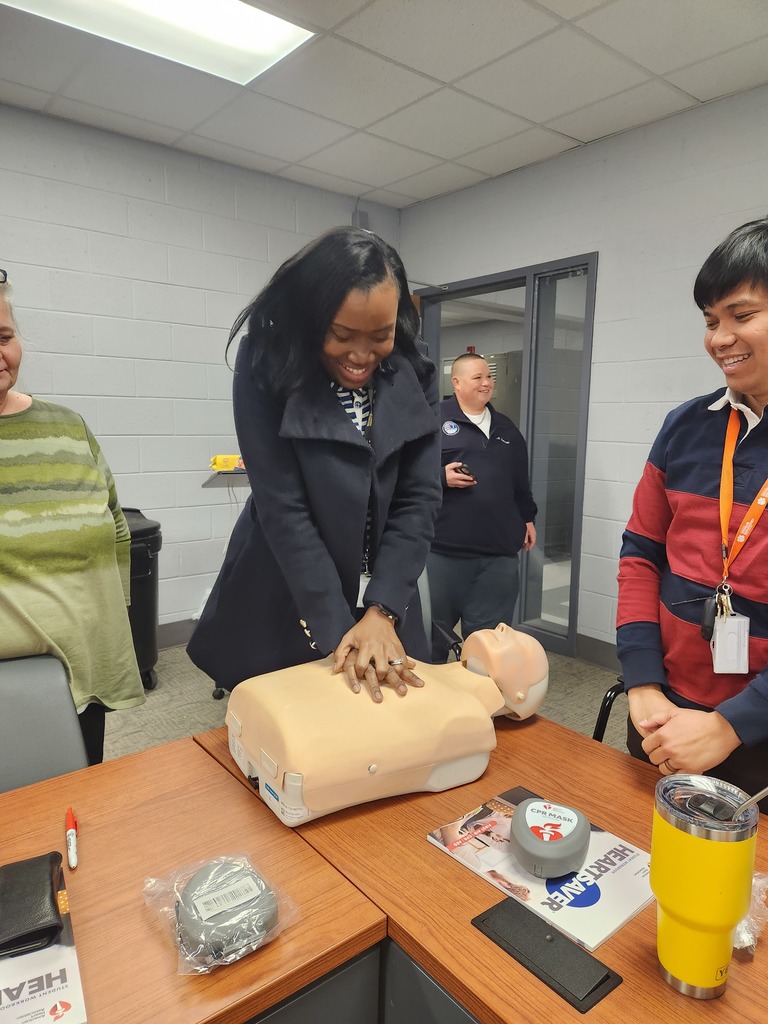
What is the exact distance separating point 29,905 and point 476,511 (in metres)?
2.40

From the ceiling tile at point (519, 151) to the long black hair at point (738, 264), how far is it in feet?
8.60

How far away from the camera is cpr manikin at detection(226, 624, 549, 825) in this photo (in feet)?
3.18

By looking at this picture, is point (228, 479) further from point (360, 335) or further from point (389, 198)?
point (360, 335)

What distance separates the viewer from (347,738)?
993 millimetres

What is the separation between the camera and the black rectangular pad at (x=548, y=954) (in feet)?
2.33

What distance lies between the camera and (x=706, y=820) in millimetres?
651

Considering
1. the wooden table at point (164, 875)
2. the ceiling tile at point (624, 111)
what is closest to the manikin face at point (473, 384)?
the ceiling tile at point (624, 111)

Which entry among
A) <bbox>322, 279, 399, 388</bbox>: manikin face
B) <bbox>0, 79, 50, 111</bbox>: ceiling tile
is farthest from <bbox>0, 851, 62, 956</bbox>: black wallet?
<bbox>0, 79, 50, 111</bbox>: ceiling tile

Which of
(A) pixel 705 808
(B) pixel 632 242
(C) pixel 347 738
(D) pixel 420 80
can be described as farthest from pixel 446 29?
(A) pixel 705 808

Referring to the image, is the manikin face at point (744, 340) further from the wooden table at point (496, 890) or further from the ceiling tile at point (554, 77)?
the ceiling tile at point (554, 77)

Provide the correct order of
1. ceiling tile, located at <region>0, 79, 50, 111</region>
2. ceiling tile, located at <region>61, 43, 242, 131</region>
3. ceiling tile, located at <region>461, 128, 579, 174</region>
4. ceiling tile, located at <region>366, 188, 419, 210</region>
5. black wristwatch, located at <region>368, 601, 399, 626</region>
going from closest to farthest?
black wristwatch, located at <region>368, 601, 399, 626</region>, ceiling tile, located at <region>61, 43, 242, 131</region>, ceiling tile, located at <region>0, 79, 50, 111</region>, ceiling tile, located at <region>461, 128, 579, 174</region>, ceiling tile, located at <region>366, 188, 419, 210</region>

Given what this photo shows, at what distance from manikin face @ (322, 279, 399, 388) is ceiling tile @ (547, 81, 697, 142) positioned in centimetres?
244

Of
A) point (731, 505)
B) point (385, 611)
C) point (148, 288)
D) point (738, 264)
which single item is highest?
point (148, 288)

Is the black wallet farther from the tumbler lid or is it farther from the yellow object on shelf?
the yellow object on shelf
